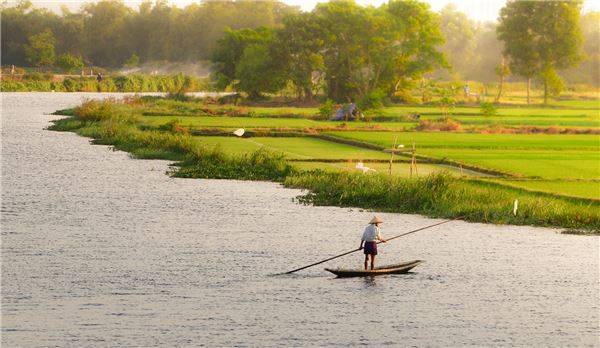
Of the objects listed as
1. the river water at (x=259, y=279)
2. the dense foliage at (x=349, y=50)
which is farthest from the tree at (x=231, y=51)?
the river water at (x=259, y=279)

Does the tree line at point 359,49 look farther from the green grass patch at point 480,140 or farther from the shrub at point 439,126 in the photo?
the green grass patch at point 480,140

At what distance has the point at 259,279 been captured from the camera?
1972 cm

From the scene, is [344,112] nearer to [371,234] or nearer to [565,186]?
[565,186]

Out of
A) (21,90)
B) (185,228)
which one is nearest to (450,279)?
(185,228)

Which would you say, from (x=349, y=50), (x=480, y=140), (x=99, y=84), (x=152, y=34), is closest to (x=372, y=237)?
(x=480, y=140)

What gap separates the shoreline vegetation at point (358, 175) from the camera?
27031mm

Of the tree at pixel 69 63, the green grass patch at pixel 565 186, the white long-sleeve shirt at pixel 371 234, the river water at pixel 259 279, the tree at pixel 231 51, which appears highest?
the tree at pixel 231 51

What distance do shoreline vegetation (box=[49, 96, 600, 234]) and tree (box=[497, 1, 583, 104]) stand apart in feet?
161

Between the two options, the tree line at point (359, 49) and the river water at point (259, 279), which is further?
the tree line at point (359, 49)

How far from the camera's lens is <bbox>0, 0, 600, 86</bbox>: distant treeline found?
178500mm

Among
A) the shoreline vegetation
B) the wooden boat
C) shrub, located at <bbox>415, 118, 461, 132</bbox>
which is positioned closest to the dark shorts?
the wooden boat

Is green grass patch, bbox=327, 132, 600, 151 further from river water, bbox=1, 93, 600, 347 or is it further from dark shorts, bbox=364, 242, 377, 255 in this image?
dark shorts, bbox=364, 242, 377, 255

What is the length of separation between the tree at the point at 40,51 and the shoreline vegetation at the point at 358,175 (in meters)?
111

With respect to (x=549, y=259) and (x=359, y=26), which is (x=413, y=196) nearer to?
(x=549, y=259)
